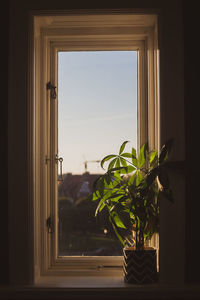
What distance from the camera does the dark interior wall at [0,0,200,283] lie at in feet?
7.91

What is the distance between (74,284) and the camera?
8.06ft

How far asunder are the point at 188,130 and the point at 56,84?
1.06m

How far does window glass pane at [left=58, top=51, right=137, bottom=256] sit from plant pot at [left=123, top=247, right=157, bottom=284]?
385 mm

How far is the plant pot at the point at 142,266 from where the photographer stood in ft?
8.01

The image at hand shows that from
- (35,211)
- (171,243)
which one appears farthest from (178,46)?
(35,211)

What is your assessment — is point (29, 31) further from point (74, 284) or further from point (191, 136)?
point (74, 284)

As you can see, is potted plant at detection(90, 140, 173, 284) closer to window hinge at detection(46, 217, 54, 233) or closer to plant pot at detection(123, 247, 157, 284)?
plant pot at detection(123, 247, 157, 284)

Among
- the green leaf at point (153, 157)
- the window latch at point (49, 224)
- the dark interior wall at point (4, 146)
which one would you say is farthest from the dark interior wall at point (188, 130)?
the window latch at point (49, 224)

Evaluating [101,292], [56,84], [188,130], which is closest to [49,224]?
[101,292]

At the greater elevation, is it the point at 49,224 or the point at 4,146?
the point at 4,146

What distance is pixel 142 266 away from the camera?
2.44m

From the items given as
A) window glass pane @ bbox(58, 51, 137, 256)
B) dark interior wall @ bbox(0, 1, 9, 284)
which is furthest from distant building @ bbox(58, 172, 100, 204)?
dark interior wall @ bbox(0, 1, 9, 284)

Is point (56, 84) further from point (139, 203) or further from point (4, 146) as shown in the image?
point (139, 203)

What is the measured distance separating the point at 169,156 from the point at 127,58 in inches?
34.9
